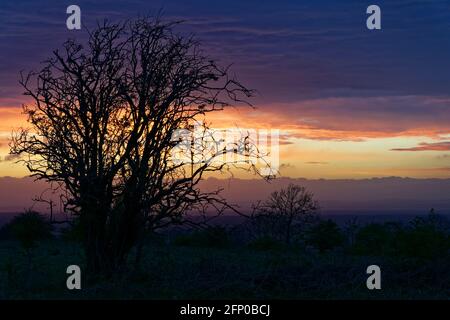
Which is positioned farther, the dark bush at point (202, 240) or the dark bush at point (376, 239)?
the dark bush at point (202, 240)

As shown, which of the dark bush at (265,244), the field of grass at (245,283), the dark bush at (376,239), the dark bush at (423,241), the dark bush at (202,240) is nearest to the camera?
the field of grass at (245,283)

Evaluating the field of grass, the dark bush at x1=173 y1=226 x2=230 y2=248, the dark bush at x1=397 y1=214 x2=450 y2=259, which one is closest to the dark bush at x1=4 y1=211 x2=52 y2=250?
the dark bush at x1=173 y1=226 x2=230 y2=248

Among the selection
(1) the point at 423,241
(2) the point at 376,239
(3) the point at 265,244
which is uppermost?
(1) the point at 423,241

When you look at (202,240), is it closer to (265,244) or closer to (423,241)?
(265,244)

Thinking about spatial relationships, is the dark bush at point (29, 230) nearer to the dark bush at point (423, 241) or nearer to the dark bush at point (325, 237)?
the dark bush at point (325, 237)

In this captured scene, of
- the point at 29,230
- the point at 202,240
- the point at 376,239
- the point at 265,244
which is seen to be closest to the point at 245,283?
the point at 29,230

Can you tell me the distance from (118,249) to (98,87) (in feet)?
A: 13.3

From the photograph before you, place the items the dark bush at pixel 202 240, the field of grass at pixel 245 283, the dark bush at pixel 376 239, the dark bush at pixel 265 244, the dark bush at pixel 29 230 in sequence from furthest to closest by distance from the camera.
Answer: the dark bush at pixel 202 240 → the dark bush at pixel 265 244 → the dark bush at pixel 376 239 → the dark bush at pixel 29 230 → the field of grass at pixel 245 283

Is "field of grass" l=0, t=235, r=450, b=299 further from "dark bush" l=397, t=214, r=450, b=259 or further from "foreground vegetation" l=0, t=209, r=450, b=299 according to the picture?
"dark bush" l=397, t=214, r=450, b=259

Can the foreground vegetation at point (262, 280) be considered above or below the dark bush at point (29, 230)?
below

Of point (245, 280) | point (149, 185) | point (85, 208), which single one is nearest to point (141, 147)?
point (149, 185)

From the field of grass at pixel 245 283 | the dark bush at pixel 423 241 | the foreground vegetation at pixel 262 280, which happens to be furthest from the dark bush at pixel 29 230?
the dark bush at pixel 423 241

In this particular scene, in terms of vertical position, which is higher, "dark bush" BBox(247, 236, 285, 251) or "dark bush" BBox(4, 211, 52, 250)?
"dark bush" BBox(4, 211, 52, 250)
